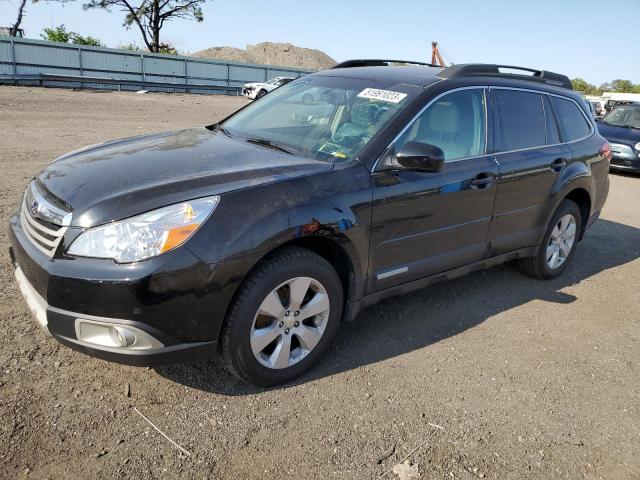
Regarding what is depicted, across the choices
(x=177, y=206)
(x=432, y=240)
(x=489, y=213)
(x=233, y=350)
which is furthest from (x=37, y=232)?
(x=489, y=213)

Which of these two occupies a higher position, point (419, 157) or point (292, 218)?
point (419, 157)

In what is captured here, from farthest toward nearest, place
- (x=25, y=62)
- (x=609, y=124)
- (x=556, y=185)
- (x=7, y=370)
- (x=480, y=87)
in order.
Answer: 1. (x=25, y=62)
2. (x=609, y=124)
3. (x=556, y=185)
4. (x=480, y=87)
5. (x=7, y=370)

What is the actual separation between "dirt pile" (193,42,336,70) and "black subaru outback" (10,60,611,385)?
234 feet

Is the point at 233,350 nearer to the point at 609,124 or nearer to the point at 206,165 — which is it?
the point at 206,165

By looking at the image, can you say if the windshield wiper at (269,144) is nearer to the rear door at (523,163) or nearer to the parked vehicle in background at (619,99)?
the rear door at (523,163)

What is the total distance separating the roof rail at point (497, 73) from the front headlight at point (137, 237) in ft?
7.79

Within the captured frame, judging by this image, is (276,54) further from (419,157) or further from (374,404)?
(374,404)

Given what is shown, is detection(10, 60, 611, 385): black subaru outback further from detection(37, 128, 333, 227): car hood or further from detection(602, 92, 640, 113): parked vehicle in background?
detection(602, 92, 640, 113): parked vehicle in background

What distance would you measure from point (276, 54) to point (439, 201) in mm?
78204

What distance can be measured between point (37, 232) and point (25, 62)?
25.4 meters

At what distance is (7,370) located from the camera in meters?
3.00

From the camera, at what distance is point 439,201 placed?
12.0ft

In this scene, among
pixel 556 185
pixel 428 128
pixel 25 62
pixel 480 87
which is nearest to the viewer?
pixel 428 128

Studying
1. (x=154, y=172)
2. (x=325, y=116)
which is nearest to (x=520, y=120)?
(x=325, y=116)
